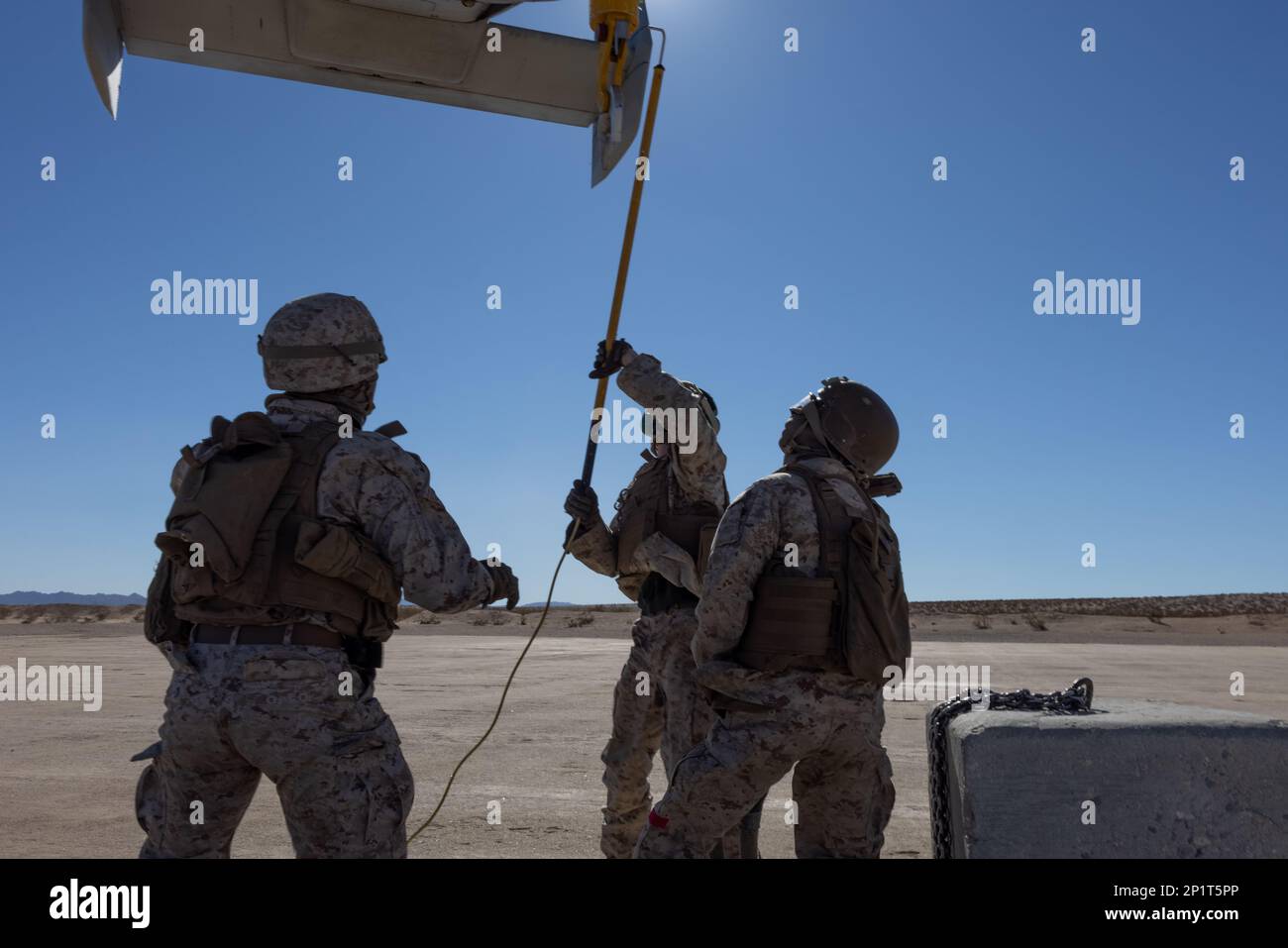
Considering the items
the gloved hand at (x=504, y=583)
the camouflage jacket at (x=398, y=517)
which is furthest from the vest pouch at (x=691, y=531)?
the camouflage jacket at (x=398, y=517)

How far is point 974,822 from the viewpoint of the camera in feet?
10.7

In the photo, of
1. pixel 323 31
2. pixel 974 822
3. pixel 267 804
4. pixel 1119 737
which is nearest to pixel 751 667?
pixel 974 822

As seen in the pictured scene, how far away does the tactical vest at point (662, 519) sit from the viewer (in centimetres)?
536

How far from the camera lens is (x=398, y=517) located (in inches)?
137

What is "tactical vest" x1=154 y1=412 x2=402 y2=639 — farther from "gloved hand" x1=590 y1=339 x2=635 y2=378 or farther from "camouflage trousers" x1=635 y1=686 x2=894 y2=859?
"gloved hand" x1=590 y1=339 x2=635 y2=378

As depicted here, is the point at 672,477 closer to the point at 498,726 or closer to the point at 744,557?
the point at 744,557

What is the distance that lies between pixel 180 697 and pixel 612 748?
248cm

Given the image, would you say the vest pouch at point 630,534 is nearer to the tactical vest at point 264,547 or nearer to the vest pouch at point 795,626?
the vest pouch at point 795,626

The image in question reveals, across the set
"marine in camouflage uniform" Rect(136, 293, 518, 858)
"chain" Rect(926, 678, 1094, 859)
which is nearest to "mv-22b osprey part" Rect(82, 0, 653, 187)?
"marine in camouflage uniform" Rect(136, 293, 518, 858)

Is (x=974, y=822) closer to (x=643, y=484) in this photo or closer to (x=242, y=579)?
(x=242, y=579)

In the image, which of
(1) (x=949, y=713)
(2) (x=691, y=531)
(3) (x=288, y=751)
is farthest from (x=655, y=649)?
(3) (x=288, y=751)

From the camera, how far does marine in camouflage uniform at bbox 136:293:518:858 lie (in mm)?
3234

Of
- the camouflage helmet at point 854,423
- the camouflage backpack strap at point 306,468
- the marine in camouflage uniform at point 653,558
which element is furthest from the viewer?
the marine in camouflage uniform at point 653,558

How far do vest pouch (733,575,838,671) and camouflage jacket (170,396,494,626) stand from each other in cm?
105
